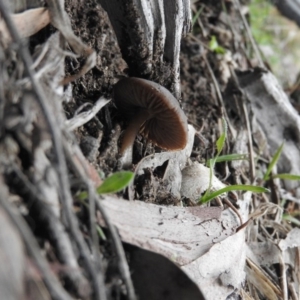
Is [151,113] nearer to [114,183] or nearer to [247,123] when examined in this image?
[114,183]

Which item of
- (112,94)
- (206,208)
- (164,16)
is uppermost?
(164,16)

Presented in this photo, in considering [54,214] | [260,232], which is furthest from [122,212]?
[260,232]

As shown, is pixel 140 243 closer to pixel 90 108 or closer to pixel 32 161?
pixel 32 161

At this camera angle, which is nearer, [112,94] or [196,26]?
[112,94]

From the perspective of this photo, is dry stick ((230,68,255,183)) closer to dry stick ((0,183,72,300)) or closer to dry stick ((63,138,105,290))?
dry stick ((63,138,105,290))

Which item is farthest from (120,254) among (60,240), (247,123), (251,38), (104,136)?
(251,38)

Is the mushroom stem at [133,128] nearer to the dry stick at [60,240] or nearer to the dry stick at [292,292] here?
the dry stick at [60,240]
